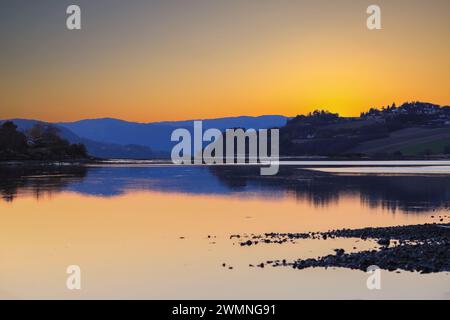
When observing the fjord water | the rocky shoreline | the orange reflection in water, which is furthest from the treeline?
the rocky shoreline

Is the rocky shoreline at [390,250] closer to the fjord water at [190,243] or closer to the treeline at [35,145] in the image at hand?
the fjord water at [190,243]

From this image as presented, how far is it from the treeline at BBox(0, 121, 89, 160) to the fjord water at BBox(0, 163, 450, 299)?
111278 millimetres

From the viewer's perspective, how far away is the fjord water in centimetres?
1758

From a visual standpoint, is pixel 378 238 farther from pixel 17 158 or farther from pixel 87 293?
pixel 17 158

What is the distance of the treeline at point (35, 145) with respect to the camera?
15704 cm

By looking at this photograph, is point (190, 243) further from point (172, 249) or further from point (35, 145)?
point (35, 145)

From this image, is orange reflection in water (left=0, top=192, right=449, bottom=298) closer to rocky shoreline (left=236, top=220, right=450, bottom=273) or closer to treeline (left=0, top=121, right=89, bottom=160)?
rocky shoreline (left=236, top=220, right=450, bottom=273)

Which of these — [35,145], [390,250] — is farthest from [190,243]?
[35,145]

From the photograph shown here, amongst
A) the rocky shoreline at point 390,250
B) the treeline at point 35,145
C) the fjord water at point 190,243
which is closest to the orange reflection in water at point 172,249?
the fjord water at point 190,243
